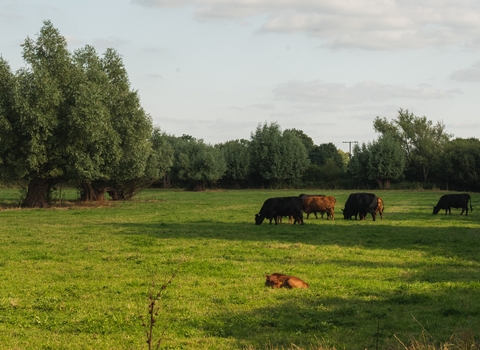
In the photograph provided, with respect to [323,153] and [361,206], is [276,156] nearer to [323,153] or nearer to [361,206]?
[323,153]

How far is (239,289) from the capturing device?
1225cm

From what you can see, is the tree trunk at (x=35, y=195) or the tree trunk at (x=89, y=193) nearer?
the tree trunk at (x=35, y=195)

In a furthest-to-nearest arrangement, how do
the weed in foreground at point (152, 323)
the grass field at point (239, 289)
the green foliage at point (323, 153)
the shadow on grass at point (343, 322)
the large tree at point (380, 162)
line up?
the green foliage at point (323, 153), the large tree at point (380, 162), the grass field at point (239, 289), the shadow on grass at point (343, 322), the weed in foreground at point (152, 323)

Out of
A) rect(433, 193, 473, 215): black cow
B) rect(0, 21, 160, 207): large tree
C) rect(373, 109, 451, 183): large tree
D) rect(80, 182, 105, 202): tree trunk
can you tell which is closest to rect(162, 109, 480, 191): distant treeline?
rect(373, 109, 451, 183): large tree

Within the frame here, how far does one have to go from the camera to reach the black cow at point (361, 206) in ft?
103

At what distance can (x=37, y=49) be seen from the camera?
40.1m

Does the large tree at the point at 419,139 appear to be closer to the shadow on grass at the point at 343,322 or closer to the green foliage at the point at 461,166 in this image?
the green foliage at the point at 461,166

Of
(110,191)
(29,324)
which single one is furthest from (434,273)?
(110,191)

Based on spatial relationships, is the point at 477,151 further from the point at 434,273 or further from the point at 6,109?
the point at 434,273

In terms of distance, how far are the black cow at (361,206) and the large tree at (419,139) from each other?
65.7 metres

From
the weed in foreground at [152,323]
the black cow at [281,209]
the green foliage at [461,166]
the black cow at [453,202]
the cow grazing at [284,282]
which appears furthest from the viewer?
the green foliage at [461,166]

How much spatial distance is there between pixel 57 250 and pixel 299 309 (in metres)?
10.3

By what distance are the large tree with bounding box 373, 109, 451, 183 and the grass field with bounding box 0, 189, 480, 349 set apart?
75964 mm

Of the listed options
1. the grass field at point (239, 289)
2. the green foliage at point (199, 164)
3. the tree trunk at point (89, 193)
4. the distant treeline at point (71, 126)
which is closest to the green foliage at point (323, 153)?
the green foliage at point (199, 164)
